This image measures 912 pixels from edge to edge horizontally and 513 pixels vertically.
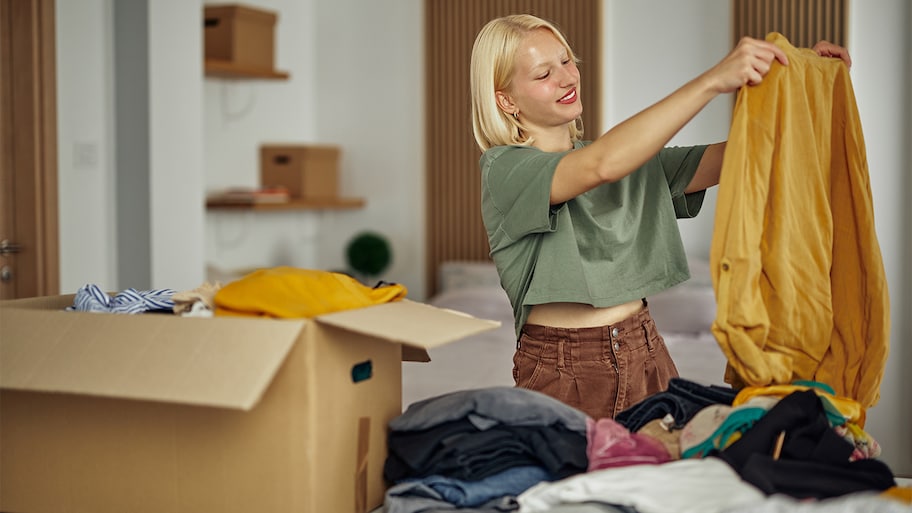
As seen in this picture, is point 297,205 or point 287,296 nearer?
point 287,296

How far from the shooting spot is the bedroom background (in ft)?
12.4

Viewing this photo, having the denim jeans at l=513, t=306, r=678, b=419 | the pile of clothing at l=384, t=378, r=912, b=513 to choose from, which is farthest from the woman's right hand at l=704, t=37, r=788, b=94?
the denim jeans at l=513, t=306, r=678, b=419

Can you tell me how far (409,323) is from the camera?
1.26m

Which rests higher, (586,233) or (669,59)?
(669,59)

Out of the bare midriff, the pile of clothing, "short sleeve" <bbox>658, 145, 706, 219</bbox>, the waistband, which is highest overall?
"short sleeve" <bbox>658, 145, 706, 219</bbox>

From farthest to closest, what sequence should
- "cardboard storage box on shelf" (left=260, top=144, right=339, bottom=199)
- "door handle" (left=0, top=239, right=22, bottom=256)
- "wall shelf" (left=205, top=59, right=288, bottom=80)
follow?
"cardboard storage box on shelf" (left=260, top=144, right=339, bottom=199) < "wall shelf" (left=205, top=59, right=288, bottom=80) < "door handle" (left=0, top=239, right=22, bottom=256)

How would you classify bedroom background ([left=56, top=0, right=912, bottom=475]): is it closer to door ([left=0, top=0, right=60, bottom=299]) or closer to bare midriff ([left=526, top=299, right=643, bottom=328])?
door ([left=0, top=0, right=60, bottom=299])

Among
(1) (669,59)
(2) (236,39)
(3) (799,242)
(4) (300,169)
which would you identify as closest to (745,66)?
(3) (799,242)

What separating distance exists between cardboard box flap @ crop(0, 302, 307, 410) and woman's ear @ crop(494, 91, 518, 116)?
0.74m

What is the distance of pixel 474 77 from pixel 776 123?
23.2 inches

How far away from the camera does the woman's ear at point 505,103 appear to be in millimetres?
1761

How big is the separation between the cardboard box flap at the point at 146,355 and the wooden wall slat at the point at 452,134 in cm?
393

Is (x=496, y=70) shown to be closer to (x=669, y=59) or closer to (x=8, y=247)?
(x=8, y=247)

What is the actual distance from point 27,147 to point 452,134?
234 cm
